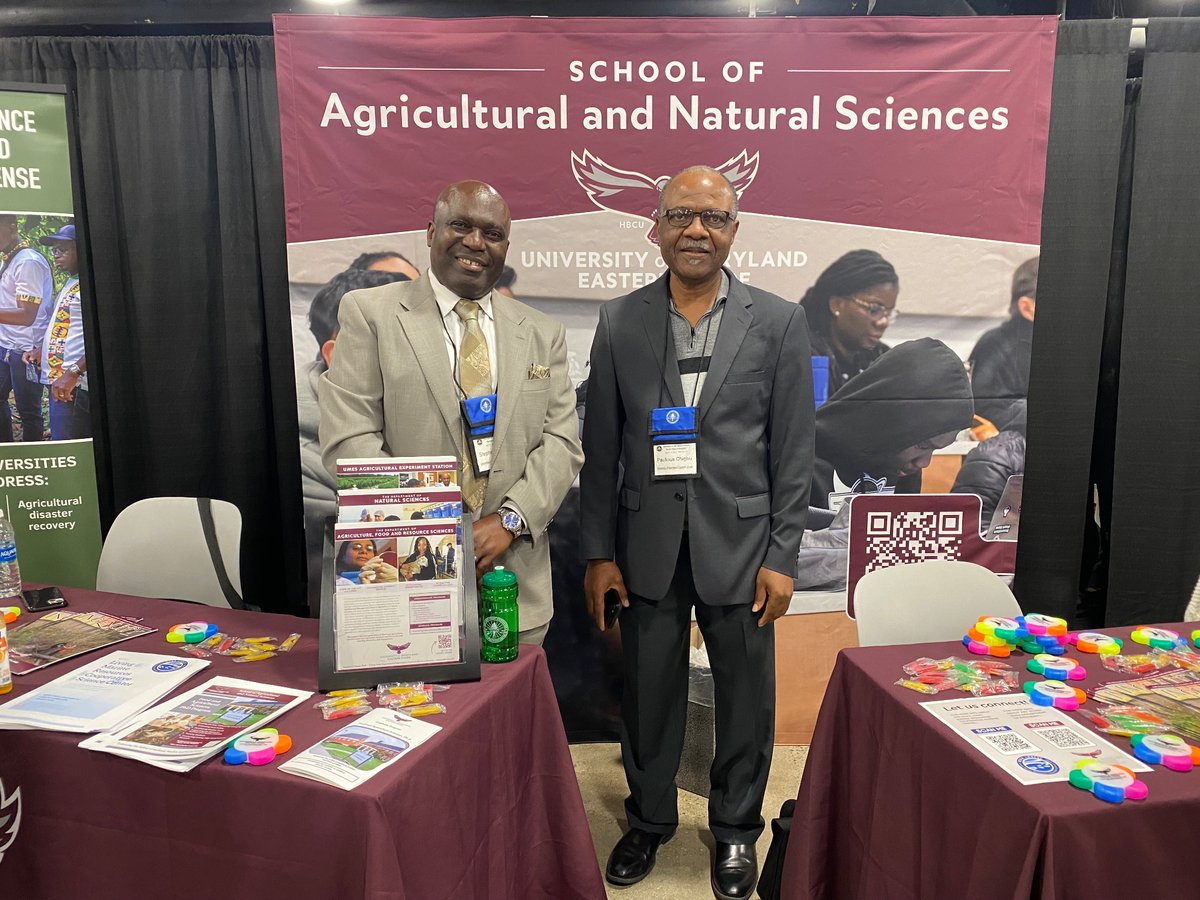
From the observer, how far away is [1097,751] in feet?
4.65

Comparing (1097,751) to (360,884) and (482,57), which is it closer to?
(360,884)

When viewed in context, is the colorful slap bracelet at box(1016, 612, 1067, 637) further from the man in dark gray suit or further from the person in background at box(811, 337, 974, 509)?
the person in background at box(811, 337, 974, 509)

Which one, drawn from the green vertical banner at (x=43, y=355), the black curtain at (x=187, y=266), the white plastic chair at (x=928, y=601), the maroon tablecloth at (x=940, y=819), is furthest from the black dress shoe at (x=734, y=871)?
the green vertical banner at (x=43, y=355)

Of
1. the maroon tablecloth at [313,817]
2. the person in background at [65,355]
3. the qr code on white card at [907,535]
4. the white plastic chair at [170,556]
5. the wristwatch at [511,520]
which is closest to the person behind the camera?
the maroon tablecloth at [313,817]

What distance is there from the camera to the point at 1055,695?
1.58 metres

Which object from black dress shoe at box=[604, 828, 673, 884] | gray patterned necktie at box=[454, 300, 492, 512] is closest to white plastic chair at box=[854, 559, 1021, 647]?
black dress shoe at box=[604, 828, 673, 884]

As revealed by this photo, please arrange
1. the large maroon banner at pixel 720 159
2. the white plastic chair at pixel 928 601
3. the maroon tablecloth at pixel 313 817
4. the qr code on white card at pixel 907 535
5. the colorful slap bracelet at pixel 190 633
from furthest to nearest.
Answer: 1. the qr code on white card at pixel 907 535
2. the large maroon banner at pixel 720 159
3. the white plastic chair at pixel 928 601
4. the colorful slap bracelet at pixel 190 633
5. the maroon tablecloth at pixel 313 817

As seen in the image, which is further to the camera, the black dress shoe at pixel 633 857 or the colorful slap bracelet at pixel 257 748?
the black dress shoe at pixel 633 857

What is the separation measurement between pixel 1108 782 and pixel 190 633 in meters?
1.73

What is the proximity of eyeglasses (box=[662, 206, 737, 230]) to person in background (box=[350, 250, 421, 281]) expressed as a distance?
3.72 feet

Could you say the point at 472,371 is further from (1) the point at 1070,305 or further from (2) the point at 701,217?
(1) the point at 1070,305

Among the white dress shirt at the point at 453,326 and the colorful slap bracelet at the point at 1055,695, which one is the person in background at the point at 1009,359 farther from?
A: the white dress shirt at the point at 453,326

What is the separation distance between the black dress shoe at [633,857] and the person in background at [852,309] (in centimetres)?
163

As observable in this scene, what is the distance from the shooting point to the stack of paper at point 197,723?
4.34 feet
